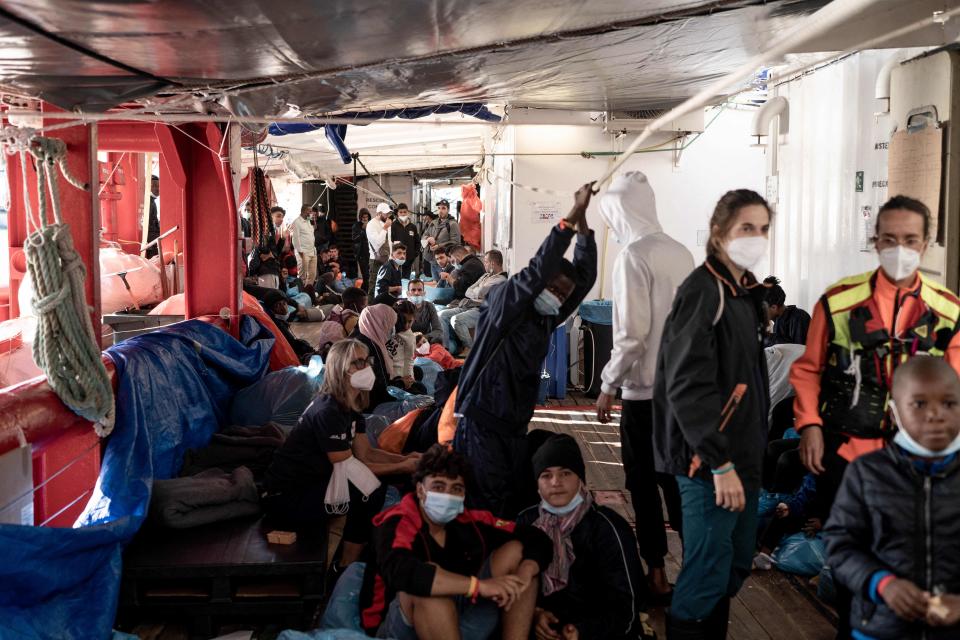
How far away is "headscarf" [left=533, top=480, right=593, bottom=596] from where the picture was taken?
346 centimetres

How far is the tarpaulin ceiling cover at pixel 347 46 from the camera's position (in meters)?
2.81

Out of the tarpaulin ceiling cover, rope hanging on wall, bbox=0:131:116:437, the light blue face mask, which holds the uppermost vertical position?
the tarpaulin ceiling cover

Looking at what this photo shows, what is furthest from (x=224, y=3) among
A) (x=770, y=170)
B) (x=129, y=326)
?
(x=770, y=170)

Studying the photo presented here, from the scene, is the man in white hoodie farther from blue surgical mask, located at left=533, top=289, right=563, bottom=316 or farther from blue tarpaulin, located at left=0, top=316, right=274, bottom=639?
blue tarpaulin, located at left=0, top=316, right=274, bottom=639

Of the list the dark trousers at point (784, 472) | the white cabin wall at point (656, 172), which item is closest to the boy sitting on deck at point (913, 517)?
the dark trousers at point (784, 472)

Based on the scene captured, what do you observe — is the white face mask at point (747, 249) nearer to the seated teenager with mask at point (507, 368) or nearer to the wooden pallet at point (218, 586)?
the seated teenager with mask at point (507, 368)

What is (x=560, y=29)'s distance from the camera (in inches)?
140

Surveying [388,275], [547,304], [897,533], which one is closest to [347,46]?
[547,304]

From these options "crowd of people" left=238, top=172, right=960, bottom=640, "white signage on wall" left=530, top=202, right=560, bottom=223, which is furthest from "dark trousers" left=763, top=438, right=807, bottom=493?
"white signage on wall" left=530, top=202, right=560, bottom=223

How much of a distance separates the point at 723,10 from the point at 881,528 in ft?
6.63

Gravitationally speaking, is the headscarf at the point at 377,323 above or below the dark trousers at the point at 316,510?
above

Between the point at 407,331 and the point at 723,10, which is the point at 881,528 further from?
the point at 407,331

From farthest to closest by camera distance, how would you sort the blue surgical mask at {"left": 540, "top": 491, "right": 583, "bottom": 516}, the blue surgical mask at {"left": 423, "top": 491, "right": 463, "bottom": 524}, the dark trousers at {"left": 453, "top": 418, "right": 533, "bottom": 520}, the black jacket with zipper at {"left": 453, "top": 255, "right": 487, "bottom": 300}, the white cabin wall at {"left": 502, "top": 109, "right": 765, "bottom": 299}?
1. the black jacket with zipper at {"left": 453, "top": 255, "right": 487, "bottom": 300}
2. the white cabin wall at {"left": 502, "top": 109, "right": 765, "bottom": 299}
3. the dark trousers at {"left": 453, "top": 418, "right": 533, "bottom": 520}
4. the blue surgical mask at {"left": 540, "top": 491, "right": 583, "bottom": 516}
5. the blue surgical mask at {"left": 423, "top": 491, "right": 463, "bottom": 524}

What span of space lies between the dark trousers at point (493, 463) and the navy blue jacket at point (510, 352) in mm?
44
